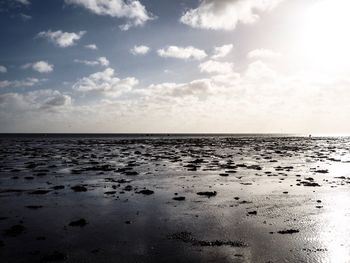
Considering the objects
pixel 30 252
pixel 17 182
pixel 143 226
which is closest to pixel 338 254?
pixel 143 226

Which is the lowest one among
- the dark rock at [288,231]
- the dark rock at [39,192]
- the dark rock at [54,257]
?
the dark rock at [54,257]

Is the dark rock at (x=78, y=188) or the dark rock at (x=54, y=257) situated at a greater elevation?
the dark rock at (x=78, y=188)

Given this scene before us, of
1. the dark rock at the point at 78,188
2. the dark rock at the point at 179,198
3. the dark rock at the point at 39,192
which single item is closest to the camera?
the dark rock at the point at 179,198

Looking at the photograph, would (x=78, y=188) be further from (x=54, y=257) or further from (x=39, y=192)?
(x=54, y=257)

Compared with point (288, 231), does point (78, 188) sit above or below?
above

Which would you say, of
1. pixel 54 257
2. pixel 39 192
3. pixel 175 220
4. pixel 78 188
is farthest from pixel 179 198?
pixel 54 257

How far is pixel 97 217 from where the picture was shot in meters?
16.2

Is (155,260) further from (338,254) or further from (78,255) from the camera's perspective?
(338,254)

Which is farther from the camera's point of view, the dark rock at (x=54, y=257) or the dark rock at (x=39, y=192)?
the dark rock at (x=39, y=192)

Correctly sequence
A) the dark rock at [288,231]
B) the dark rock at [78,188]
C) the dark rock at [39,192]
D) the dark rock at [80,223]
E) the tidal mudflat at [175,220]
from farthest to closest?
the dark rock at [78,188], the dark rock at [39,192], the dark rock at [80,223], the dark rock at [288,231], the tidal mudflat at [175,220]

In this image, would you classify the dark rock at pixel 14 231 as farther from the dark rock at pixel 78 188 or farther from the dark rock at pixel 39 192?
the dark rock at pixel 78 188

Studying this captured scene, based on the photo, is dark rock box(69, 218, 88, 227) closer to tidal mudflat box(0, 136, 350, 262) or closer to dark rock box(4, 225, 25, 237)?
tidal mudflat box(0, 136, 350, 262)

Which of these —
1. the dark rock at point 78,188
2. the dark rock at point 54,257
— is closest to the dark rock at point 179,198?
the dark rock at point 78,188

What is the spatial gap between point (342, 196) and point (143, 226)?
44.8ft
